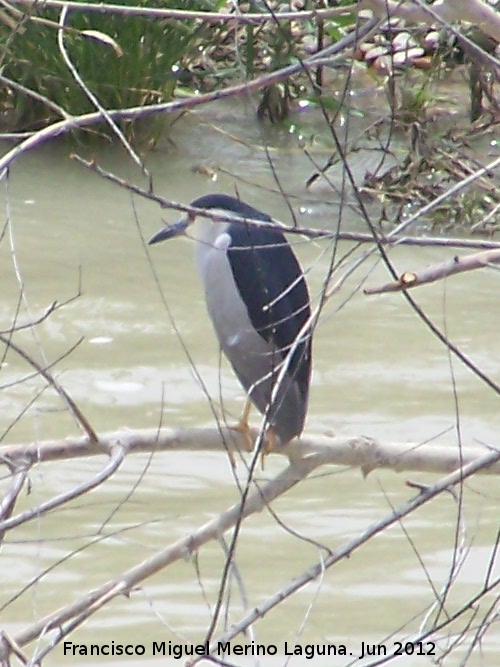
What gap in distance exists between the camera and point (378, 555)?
3453mm

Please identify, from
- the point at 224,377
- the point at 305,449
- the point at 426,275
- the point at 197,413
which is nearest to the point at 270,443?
the point at 305,449

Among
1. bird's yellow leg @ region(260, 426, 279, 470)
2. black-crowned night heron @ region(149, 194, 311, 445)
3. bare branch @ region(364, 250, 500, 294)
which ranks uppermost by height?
bare branch @ region(364, 250, 500, 294)

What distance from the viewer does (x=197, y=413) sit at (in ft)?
13.7

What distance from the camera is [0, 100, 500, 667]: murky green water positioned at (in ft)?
10.4

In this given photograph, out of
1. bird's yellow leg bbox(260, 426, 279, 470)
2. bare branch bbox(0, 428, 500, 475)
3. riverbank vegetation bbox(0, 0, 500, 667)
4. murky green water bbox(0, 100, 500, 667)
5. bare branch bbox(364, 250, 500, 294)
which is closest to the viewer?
bare branch bbox(364, 250, 500, 294)

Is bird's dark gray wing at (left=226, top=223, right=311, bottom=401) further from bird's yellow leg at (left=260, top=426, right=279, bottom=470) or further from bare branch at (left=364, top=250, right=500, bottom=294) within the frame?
bare branch at (left=364, top=250, right=500, bottom=294)

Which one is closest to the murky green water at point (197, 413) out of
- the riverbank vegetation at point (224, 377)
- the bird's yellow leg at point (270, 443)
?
the riverbank vegetation at point (224, 377)

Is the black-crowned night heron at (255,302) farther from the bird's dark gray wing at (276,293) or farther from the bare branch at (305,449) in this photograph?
the bare branch at (305,449)

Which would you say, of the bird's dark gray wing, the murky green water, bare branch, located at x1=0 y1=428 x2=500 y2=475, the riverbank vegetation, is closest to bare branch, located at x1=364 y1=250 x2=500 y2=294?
the riverbank vegetation

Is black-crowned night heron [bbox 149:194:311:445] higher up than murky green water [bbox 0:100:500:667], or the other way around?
black-crowned night heron [bbox 149:194:311:445]

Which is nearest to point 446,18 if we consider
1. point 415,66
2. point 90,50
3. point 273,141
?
point 90,50

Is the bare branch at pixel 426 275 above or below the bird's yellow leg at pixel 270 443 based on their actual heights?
above

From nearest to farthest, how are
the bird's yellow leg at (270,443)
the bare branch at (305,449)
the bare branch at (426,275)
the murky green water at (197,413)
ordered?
the bare branch at (426,275) → the bare branch at (305,449) → the bird's yellow leg at (270,443) → the murky green water at (197,413)

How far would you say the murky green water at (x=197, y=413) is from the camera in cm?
317
